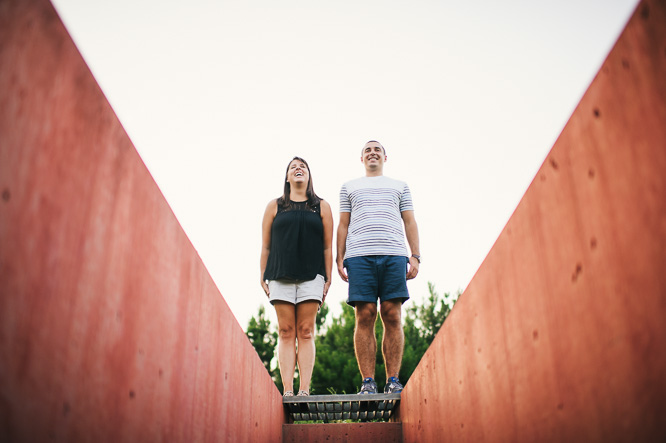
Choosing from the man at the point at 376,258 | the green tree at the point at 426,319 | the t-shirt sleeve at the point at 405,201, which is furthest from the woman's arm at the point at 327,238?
the green tree at the point at 426,319

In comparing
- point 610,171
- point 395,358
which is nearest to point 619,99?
point 610,171

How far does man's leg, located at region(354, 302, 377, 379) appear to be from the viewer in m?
3.65

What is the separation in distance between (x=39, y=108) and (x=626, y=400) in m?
1.37

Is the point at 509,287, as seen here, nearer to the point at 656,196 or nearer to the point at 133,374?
the point at 656,196

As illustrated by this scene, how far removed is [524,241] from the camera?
1.48m

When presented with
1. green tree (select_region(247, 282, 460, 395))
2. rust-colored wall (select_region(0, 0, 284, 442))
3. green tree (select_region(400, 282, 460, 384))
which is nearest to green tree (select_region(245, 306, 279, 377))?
green tree (select_region(247, 282, 460, 395))

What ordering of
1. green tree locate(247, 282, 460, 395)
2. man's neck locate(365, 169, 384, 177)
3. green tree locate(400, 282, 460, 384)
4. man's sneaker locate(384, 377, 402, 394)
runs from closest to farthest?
man's sneaker locate(384, 377, 402, 394) → man's neck locate(365, 169, 384, 177) → green tree locate(247, 282, 460, 395) → green tree locate(400, 282, 460, 384)

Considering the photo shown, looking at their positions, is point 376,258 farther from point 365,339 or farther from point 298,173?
point 298,173

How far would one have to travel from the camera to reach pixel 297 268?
147 inches

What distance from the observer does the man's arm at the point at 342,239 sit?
411cm

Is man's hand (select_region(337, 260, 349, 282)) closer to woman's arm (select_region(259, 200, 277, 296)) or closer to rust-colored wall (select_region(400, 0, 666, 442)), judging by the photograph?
woman's arm (select_region(259, 200, 277, 296))

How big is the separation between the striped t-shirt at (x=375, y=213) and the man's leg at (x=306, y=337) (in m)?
0.56

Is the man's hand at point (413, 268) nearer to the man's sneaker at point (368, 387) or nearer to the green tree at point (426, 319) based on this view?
the man's sneaker at point (368, 387)

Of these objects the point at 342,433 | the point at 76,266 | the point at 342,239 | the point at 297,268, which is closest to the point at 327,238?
the point at 342,239
